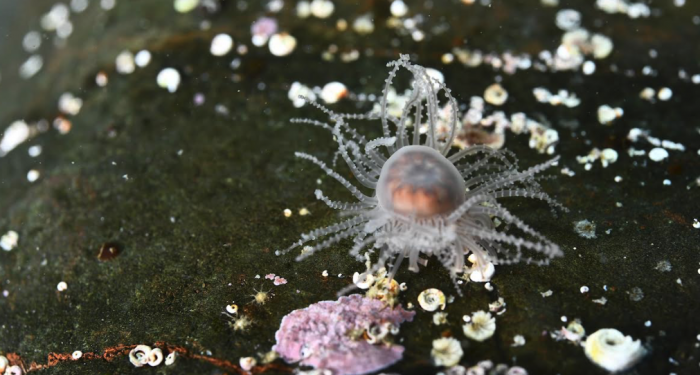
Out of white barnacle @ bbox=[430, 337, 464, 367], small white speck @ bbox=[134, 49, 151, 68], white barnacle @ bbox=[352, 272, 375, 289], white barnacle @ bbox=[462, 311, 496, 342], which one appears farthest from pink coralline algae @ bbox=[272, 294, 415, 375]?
small white speck @ bbox=[134, 49, 151, 68]

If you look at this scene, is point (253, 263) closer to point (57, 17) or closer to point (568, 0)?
point (568, 0)

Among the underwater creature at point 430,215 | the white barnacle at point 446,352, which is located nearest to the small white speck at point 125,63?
the underwater creature at point 430,215

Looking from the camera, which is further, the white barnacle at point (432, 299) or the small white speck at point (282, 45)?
the small white speck at point (282, 45)

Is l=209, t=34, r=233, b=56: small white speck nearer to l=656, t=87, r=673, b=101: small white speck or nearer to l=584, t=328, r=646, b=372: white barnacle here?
l=656, t=87, r=673, b=101: small white speck

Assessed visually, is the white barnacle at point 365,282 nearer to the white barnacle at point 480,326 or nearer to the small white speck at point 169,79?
the white barnacle at point 480,326

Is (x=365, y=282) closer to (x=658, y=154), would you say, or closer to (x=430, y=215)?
(x=430, y=215)
